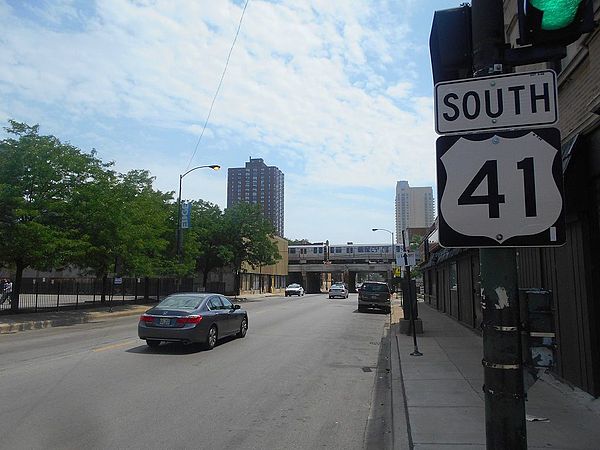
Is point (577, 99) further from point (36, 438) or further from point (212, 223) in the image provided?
point (212, 223)

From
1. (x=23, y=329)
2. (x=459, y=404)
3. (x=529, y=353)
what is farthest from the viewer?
(x=23, y=329)

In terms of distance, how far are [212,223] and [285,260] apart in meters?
39.7

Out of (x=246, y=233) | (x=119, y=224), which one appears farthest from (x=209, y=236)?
(x=119, y=224)

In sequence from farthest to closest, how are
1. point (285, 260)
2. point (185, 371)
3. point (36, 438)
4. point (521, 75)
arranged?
point (285, 260) → point (185, 371) → point (36, 438) → point (521, 75)

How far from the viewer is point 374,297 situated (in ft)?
94.3

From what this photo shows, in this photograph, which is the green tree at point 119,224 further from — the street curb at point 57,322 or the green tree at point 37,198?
the street curb at point 57,322

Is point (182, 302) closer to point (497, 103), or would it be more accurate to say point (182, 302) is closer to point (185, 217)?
point (497, 103)

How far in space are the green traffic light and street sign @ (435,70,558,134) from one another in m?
0.27

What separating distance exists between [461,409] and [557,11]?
17.0 feet

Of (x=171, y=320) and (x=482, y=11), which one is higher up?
(x=482, y=11)

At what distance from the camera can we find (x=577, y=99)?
746cm

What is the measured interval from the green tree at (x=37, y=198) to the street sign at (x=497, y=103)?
731 inches

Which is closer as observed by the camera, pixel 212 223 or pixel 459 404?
pixel 459 404

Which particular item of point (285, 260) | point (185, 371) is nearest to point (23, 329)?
point (185, 371)
